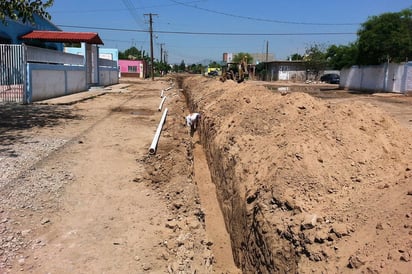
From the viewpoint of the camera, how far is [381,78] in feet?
98.9

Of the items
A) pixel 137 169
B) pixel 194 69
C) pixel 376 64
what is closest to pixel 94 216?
pixel 137 169

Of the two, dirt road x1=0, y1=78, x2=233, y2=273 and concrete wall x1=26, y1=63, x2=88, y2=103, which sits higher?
concrete wall x1=26, y1=63, x2=88, y2=103

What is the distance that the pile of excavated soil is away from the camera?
3.53m

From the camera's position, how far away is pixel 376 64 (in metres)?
31.7

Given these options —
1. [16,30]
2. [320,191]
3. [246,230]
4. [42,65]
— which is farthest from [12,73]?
[320,191]

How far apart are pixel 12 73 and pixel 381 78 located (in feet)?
78.2

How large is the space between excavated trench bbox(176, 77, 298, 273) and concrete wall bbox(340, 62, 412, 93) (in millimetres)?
23086

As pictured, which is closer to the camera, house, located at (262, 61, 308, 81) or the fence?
the fence

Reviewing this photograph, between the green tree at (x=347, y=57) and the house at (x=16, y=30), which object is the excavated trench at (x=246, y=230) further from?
the green tree at (x=347, y=57)

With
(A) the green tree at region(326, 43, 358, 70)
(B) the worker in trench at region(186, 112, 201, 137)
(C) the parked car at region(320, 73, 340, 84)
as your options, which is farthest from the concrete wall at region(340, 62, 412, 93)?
(B) the worker in trench at region(186, 112, 201, 137)

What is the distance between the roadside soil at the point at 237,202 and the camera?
12.5ft

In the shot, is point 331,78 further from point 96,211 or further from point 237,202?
point 96,211

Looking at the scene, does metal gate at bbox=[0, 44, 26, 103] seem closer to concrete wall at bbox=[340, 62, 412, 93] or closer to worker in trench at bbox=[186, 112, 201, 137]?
worker in trench at bbox=[186, 112, 201, 137]

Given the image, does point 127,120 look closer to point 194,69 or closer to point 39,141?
point 39,141
